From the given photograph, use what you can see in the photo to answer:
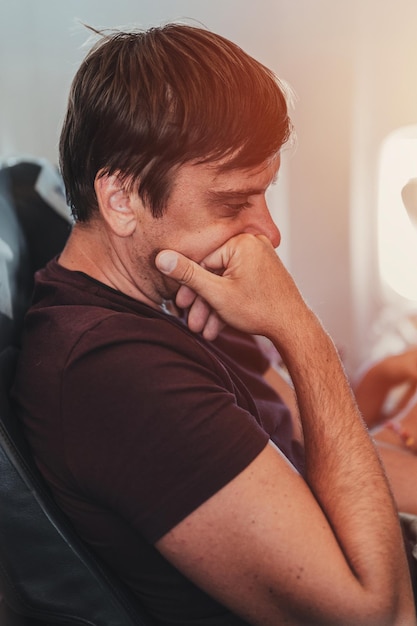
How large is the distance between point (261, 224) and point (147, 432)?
41 centimetres

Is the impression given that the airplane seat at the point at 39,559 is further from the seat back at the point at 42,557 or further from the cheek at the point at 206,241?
the cheek at the point at 206,241

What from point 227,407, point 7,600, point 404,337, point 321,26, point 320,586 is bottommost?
point 7,600

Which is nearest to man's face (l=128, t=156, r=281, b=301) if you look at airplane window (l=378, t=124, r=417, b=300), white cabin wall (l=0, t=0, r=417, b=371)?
white cabin wall (l=0, t=0, r=417, b=371)

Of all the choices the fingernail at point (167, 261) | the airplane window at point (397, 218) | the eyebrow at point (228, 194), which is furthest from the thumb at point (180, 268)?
the airplane window at point (397, 218)

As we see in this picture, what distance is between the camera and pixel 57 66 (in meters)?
2.03

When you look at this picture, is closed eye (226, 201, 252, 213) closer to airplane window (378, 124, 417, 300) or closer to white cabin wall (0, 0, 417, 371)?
white cabin wall (0, 0, 417, 371)

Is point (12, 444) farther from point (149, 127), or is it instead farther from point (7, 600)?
point (149, 127)

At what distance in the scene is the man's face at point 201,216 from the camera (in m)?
1.06

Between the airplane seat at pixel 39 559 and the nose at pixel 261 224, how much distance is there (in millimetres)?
390

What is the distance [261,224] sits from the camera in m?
1.14

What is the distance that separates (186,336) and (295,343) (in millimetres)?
155

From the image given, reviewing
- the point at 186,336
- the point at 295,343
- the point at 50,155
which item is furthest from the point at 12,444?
the point at 50,155

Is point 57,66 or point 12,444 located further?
point 57,66

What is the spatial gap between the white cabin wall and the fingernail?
3.23ft
